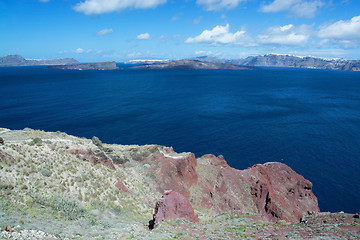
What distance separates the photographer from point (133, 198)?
2748cm

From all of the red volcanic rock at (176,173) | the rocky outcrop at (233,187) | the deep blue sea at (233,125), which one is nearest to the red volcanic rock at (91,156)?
the red volcanic rock at (176,173)

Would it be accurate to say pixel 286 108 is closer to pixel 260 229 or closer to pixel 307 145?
pixel 307 145

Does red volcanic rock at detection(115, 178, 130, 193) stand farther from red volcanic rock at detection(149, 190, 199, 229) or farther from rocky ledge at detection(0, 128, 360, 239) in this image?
red volcanic rock at detection(149, 190, 199, 229)

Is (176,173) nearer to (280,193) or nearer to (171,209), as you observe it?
(171,209)

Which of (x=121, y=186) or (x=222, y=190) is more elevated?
(x=121, y=186)

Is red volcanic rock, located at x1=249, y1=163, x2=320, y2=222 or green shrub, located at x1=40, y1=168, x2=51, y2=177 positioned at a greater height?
green shrub, located at x1=40, y1=168, x2=51, y2=177

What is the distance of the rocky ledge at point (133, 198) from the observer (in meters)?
18.7

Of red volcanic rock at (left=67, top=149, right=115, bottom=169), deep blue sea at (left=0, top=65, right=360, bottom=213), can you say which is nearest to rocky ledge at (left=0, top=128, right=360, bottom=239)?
red volcanic rock at (left=67, top=149, right=115, bottom=169)

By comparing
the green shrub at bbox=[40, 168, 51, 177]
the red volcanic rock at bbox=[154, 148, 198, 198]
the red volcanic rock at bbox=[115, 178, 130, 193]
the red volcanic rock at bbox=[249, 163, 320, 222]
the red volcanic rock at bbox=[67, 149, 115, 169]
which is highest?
the green shrub at bbox=[40, 168, 51, 177]

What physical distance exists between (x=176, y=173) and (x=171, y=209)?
42.6 ft

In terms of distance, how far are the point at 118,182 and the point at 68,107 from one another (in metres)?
98.3

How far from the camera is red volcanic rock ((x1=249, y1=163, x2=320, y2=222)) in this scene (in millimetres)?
38069

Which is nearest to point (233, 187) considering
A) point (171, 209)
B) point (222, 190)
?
point (222, 190)

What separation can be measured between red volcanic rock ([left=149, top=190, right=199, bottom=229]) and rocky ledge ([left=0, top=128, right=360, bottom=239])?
3.7 inches
